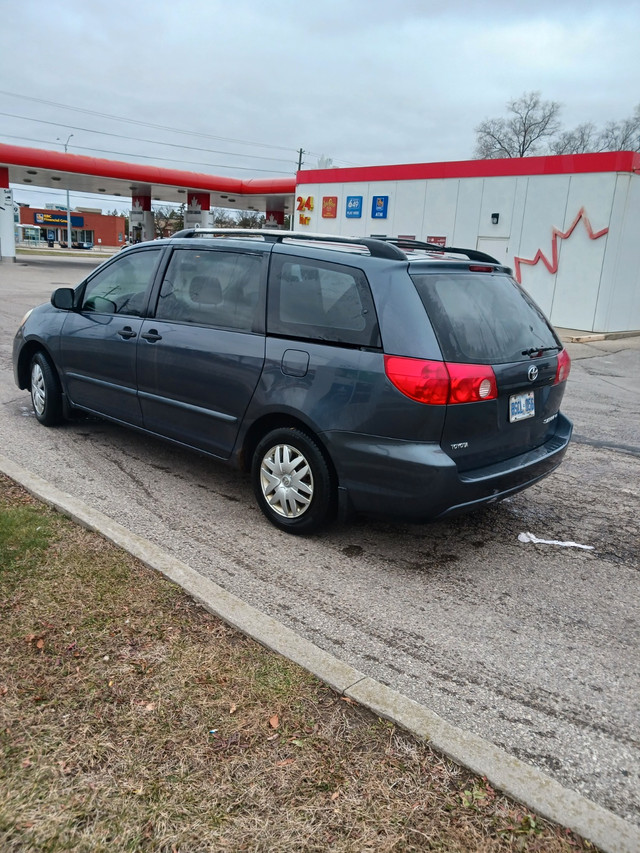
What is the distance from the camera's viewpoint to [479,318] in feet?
13.0

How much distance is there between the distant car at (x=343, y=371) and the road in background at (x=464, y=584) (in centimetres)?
39

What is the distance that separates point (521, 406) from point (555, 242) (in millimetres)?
16381

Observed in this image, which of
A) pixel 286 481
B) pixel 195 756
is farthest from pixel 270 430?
pixel 195 756

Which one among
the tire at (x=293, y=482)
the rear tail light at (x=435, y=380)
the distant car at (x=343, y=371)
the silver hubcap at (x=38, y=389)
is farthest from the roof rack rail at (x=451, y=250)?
the silver hubcap at (x=38, y=389)

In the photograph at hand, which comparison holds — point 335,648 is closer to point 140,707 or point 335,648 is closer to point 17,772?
point 140,707

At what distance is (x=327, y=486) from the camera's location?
404 centimetres

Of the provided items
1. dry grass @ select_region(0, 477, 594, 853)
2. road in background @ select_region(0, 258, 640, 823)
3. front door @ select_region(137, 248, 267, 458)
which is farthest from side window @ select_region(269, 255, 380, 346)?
dry grass @ select_region(0, 477, 594, 853)

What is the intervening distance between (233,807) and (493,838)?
816mm

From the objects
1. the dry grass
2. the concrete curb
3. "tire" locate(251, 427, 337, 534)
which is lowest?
the dry grass

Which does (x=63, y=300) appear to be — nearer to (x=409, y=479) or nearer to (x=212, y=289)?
(x=212, y=289)

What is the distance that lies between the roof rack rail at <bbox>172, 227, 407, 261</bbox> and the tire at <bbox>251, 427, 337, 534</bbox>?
1188 millimetres

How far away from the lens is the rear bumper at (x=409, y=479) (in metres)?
3.64

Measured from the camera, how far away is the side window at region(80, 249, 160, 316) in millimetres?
5344

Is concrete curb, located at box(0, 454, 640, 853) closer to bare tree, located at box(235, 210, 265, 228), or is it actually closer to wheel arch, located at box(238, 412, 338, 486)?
wheel arch, located at box(238, 412, 338, 486)
